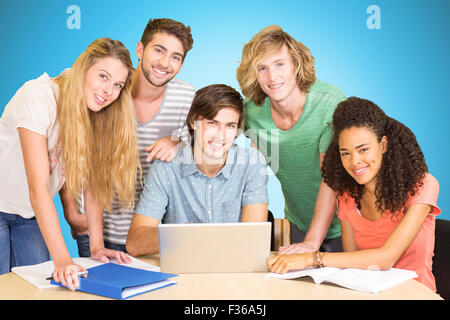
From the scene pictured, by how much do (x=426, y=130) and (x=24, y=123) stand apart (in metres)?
3.17

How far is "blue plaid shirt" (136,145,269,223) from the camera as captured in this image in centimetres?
220

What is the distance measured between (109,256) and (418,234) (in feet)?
4.07

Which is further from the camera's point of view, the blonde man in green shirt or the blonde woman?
the blonde man in green shirt

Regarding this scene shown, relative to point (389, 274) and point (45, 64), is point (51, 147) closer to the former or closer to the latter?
point (389, 274)

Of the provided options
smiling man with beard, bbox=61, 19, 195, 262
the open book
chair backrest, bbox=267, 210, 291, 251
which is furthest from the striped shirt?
the open book

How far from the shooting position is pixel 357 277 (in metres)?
1.51

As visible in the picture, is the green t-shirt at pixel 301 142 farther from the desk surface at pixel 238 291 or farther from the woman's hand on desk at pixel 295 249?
the desk surface at pixel 238 291

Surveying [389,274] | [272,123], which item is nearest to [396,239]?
[389,274]

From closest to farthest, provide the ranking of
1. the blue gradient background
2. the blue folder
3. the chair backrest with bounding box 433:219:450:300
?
the blue folder < the chair backrest with bounding box 433:219:450:300 < the blue gradient background

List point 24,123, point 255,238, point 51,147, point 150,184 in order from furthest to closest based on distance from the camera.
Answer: point 150,184, point 51,147, point 24,123, point 255,238

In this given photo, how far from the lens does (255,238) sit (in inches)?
59.9

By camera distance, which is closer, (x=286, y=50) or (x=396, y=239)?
(x=396, y=239)

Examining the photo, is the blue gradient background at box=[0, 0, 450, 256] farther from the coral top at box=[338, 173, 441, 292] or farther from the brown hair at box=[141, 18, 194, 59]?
the coral top at box=[338, 173, 441, 292]

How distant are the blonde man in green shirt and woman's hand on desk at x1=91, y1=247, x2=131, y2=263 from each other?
0.99 metres
